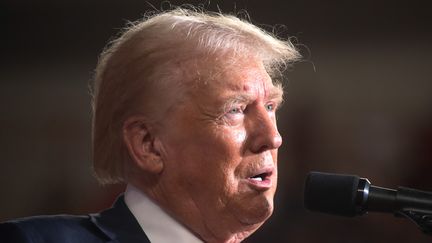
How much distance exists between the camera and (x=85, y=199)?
2.85 meters

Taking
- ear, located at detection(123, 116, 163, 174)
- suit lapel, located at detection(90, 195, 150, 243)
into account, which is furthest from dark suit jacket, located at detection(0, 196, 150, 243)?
ear, located at detection(123, 116, 163, 174)

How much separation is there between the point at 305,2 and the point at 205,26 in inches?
60.2

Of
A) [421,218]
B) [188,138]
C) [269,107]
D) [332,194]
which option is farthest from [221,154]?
[421,218]

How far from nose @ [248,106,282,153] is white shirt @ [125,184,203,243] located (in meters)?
0.23

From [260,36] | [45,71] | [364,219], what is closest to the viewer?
[260,36]

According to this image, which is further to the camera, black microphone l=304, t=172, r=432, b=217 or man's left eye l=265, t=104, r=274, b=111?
man's left eye l=265, t=104, r=274, b=111

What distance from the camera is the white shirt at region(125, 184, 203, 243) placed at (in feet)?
4.76

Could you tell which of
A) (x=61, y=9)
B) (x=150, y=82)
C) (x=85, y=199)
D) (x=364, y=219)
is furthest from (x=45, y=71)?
(x=150, y=82)

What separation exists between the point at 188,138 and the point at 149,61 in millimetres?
187

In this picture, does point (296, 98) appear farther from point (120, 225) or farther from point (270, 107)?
point (120, 225)

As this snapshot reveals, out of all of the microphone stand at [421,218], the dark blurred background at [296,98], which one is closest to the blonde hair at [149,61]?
the microphone stand at [421,218]

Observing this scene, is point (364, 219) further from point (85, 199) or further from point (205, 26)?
point (205, 26)

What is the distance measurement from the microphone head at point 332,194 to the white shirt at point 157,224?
31 cm

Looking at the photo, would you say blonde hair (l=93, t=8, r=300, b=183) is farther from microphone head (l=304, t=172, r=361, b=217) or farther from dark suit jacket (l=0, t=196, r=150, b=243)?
microphone head (l=304, t=172, r=361, b=217)
